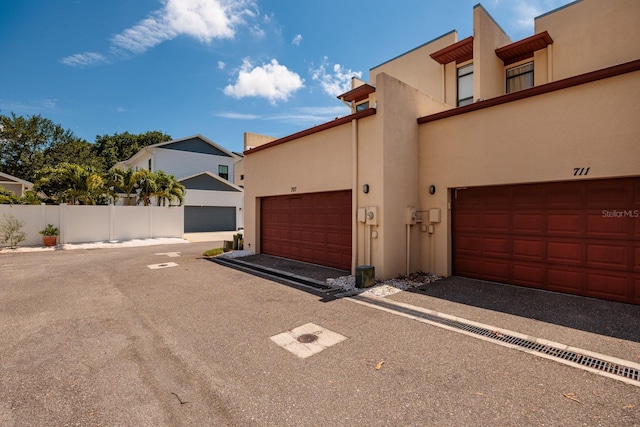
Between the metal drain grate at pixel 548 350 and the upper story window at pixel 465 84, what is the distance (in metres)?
9.66

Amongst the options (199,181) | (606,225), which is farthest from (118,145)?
(606,225)

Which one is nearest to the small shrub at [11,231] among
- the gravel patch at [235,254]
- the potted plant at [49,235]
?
the potted plant at [49,235]

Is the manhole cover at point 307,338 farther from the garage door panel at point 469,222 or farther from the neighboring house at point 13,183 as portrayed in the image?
the neighboring house at point 13,183

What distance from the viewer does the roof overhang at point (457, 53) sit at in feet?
35.9

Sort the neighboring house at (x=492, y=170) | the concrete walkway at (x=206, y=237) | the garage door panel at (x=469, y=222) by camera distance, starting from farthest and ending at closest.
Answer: the concrete walkway at (x=206, y=237) → the garage door panel at (x=469, y=222) → the neighboring house at (x=492, y=170)

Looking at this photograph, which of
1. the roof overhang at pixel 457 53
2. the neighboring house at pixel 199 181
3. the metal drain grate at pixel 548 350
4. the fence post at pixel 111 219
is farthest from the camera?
the neighboring house at pixel 199 181

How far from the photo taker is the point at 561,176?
6.21 m

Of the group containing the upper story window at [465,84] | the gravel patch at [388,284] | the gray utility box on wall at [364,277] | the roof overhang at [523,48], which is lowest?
the gravel patch at [388,284]

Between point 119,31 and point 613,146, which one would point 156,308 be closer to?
point 613,146

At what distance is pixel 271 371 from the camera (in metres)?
3.54

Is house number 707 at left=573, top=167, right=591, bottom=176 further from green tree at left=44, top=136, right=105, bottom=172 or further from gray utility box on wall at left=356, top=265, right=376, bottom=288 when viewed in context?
green tree at left=44, top=136, right=105, bottom=172

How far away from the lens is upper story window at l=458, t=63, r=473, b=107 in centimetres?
1155

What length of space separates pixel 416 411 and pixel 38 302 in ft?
25.2

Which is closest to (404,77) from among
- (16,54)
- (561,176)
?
(561,176)
